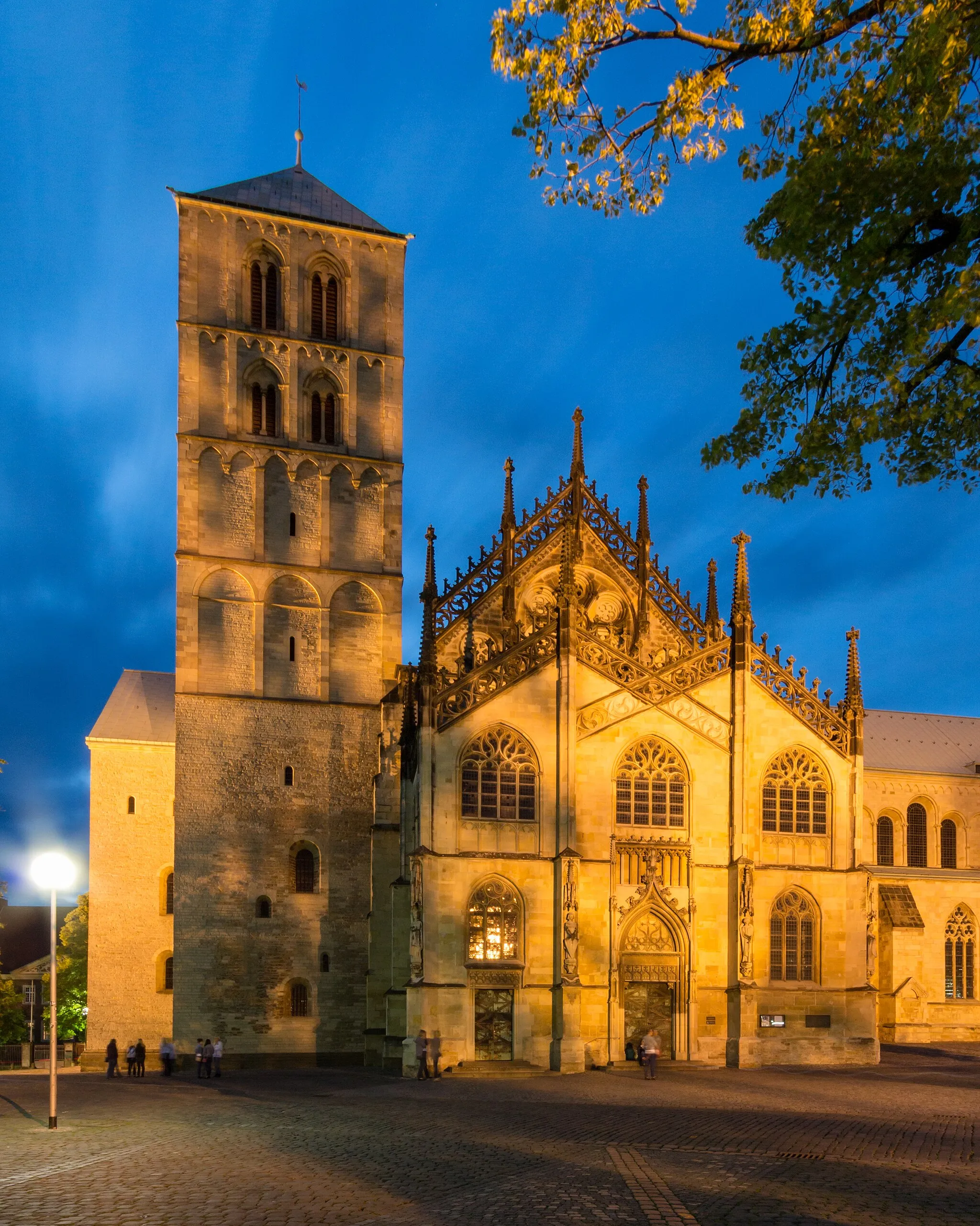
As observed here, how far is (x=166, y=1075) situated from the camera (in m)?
32.1

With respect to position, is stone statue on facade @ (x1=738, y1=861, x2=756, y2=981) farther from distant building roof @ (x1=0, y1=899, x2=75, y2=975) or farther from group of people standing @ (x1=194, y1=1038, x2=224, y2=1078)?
distant building roof @ (x1=0, y1=899, x2=75, y2=975)

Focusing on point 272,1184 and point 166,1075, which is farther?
point 166,1075

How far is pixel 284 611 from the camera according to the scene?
37.5 metres

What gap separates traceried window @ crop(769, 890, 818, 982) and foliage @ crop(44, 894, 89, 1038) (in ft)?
102

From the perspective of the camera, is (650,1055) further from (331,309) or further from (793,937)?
(331,309)

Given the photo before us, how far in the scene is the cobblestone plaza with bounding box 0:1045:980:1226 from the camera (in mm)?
11102

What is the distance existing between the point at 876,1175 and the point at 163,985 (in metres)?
32.2

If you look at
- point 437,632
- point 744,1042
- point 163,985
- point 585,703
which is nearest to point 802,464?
point 585,703

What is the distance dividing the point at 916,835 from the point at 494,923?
2542 centimetres

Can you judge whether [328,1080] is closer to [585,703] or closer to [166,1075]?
[166,1075]

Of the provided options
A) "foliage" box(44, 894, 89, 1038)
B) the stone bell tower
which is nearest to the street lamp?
the stone bell tower

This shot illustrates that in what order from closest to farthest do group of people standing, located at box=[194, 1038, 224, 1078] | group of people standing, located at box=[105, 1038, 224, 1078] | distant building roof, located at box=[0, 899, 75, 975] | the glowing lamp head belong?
the glowing lamp head < group of people standing, located at box=[194, 1038, 224, 1078] < group of people standing, located at box=[105, 1038, 224, 1078] < distant building roof, located at box=[0, 899, 75, 975]

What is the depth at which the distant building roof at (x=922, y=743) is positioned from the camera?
47219mm

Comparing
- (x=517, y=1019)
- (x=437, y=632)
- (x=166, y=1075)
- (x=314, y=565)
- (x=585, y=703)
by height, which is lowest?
(x=166, y=1075)
